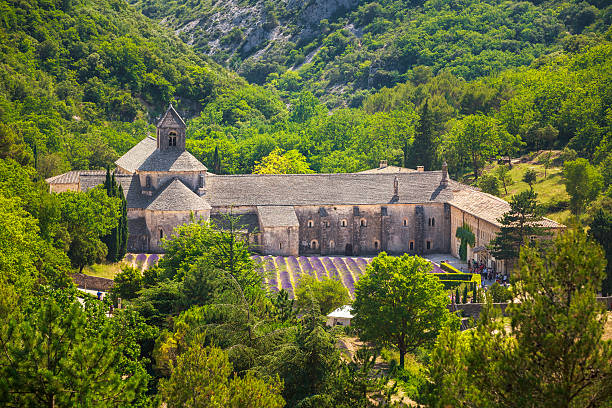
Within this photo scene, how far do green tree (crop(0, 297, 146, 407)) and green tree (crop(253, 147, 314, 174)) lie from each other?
8682 centimetres

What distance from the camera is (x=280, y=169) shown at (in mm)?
117562

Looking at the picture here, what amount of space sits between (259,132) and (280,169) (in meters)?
34.3

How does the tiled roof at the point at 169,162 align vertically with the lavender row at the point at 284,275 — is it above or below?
above

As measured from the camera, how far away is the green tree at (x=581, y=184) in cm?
8419

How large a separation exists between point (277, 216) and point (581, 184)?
98.4 feet

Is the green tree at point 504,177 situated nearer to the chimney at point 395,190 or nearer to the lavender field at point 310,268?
the chimney at point 395,190

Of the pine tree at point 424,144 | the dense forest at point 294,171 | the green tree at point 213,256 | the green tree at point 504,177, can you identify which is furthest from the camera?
the pine tree at point 424,144

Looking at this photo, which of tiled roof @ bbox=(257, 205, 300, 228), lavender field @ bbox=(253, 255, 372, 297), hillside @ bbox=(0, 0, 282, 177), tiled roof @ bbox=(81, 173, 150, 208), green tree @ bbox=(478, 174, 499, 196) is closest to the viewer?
lavender field @ bbox=(253, 255, 372, 297)

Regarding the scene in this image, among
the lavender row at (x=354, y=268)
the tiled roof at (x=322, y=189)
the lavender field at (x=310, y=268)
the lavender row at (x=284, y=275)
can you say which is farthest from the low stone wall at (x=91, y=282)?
the lavender row at (x=354, y=268)

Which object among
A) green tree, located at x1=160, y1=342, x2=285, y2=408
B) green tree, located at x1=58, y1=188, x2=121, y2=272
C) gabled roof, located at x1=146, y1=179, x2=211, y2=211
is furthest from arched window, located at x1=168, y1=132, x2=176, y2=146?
green tree, located at x1=160, y1=342, x2=285, y2=408

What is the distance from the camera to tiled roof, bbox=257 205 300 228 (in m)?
85.5

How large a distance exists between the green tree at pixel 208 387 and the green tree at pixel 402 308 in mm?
19497

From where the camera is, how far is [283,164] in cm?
11856

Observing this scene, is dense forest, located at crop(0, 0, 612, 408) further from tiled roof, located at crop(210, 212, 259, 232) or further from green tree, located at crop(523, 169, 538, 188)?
tiled roof, located at crop(210, 212, 259, 232)
